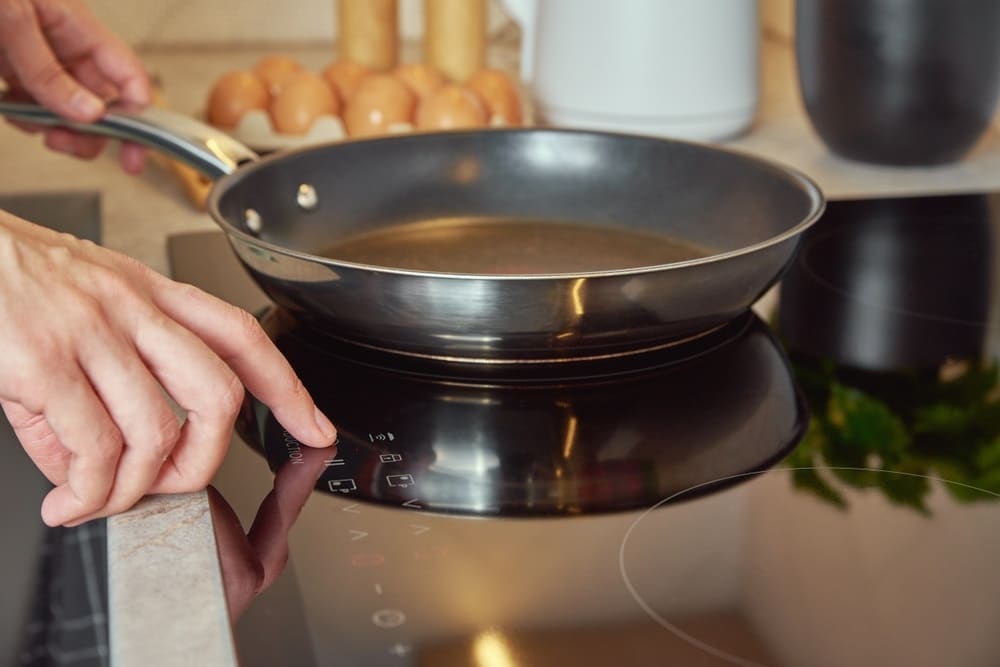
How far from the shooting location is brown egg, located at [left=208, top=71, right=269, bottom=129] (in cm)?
107

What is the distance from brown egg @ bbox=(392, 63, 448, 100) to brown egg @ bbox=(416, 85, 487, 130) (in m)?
0.05

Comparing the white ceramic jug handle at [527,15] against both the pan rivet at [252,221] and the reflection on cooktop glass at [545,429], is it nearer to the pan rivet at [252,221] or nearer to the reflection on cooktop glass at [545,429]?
the pan rivet at [252,221]

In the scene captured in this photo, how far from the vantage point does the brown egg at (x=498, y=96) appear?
1.10 meters

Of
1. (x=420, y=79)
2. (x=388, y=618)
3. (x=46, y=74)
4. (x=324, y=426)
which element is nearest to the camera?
(x=388, y=618)

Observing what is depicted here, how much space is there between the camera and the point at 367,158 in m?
0.87

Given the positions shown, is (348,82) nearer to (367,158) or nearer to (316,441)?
(367,158)

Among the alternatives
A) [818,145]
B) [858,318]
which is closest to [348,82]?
[818,145]

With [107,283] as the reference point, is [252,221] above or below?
below

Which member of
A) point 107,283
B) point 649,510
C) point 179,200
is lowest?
point 179,200

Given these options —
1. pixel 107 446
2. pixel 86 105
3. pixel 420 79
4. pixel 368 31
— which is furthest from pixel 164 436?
pixel 368 31

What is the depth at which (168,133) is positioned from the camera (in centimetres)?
82

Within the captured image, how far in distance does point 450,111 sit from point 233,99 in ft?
0.63

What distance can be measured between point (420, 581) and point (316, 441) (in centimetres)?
12

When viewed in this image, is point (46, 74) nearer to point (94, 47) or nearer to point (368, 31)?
point (94, 47)
